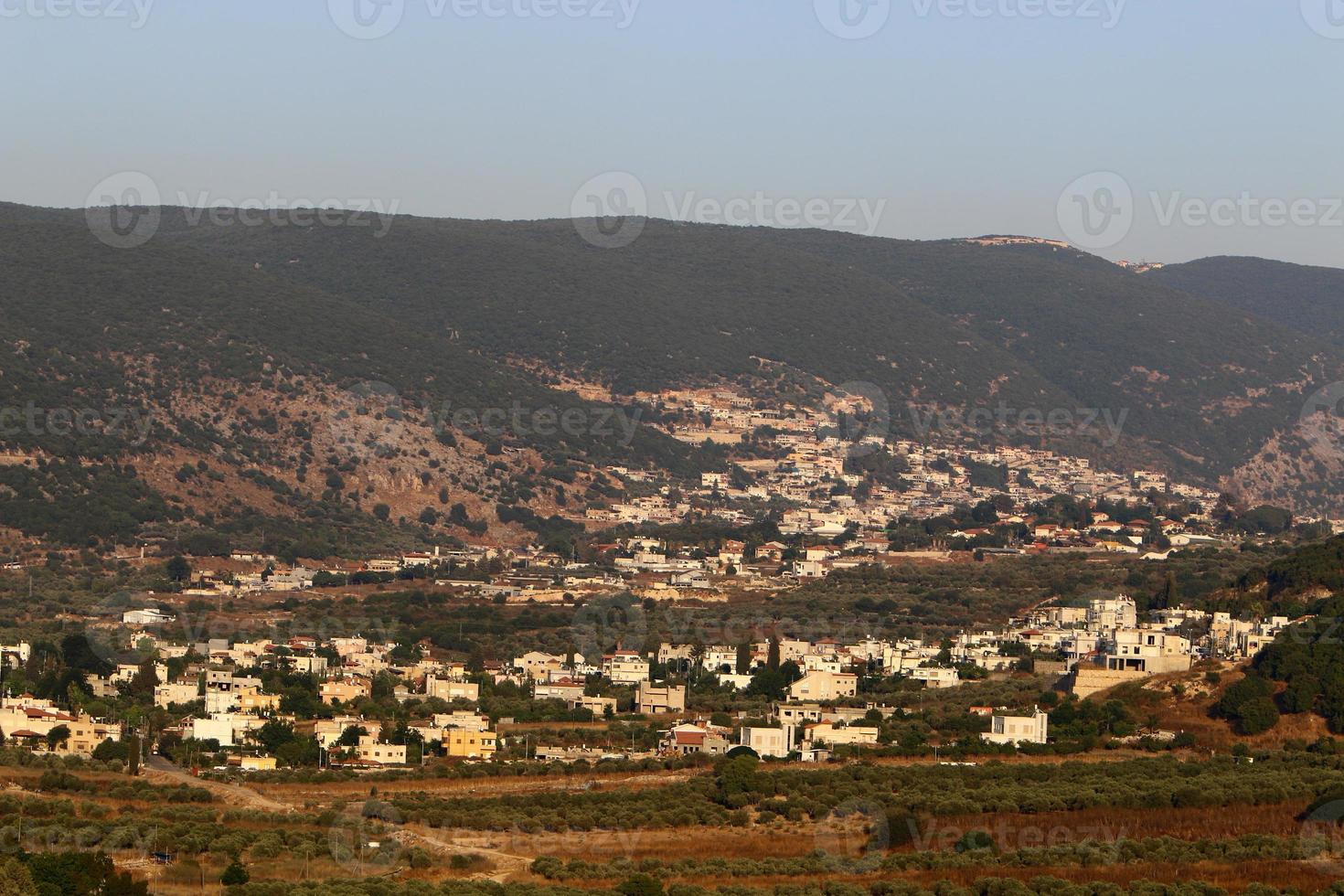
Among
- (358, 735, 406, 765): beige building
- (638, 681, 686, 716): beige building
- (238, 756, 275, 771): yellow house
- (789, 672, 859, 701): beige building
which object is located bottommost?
(238, 756, 275, 771): yellow house

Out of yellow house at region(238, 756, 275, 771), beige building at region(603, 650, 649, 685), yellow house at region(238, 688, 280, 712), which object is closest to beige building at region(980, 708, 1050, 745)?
beige building at region(603, 650, 649, 685)

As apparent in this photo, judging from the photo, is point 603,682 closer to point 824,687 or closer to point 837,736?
point 824,687

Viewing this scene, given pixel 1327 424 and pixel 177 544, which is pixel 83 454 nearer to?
pixel 177 544

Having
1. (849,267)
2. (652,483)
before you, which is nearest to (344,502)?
(652,483)

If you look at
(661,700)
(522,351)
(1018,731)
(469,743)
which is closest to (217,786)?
(469,743)

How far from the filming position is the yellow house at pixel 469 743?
45.8m

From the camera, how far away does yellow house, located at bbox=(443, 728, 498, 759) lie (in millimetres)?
45781

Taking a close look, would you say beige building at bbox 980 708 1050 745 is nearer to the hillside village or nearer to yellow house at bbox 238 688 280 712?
the hillside village

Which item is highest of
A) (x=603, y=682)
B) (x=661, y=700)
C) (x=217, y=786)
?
(x=603, y=682)

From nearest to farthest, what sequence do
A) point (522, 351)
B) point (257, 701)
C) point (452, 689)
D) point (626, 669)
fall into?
1. point (257, 701)
2. point (452, 689)
3. point (626, 669)
4. point (522, 351)

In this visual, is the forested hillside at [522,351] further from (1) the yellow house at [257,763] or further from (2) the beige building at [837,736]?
(2) the beige building at [837,736]

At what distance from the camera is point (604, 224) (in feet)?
604

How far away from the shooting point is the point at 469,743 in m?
46.1

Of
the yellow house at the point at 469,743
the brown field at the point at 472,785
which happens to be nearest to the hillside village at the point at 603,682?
the yellow house at the point at 469,743
